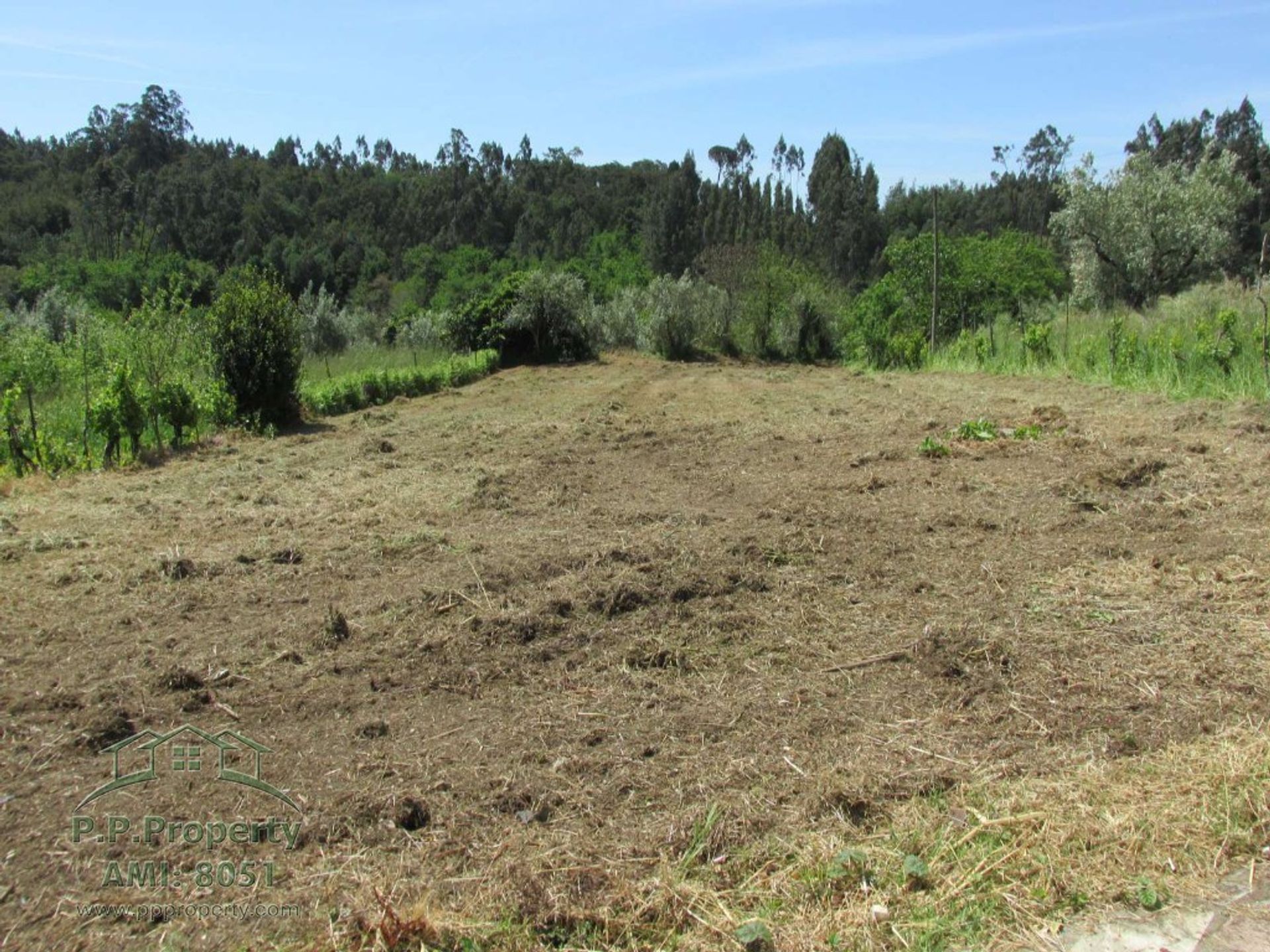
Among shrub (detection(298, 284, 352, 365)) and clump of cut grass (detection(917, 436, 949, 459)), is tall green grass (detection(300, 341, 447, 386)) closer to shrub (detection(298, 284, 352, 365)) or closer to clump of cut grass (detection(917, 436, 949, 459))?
shrub (detection(298, 284, 352, 365))

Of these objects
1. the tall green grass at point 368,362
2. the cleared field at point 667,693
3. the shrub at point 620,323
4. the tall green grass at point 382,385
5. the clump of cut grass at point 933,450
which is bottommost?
the cleared field at point 667,693

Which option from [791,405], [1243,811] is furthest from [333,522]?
[791,405]

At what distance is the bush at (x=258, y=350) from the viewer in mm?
11867

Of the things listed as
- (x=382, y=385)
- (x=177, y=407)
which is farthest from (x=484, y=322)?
(x=177, y=407)

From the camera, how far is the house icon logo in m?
3.09

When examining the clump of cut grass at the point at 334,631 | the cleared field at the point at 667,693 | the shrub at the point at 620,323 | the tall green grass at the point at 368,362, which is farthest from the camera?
the shrub at the point at 620,323

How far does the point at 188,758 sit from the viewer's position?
3.28 meters

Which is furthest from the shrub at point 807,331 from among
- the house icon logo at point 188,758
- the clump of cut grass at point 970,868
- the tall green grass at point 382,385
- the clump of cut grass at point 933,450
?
the house icon logo at point 188,758

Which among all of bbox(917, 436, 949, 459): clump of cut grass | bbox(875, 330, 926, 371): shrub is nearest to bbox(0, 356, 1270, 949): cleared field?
bbox(917, 436, 949, 459): clump of cut grass

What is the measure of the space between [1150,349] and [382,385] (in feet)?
39.5

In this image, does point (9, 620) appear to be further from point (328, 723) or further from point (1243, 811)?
point (1243, 811)

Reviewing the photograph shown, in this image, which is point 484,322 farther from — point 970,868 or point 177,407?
point 970,868

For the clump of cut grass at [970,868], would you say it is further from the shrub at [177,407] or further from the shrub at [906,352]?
the shrub at [906,352]

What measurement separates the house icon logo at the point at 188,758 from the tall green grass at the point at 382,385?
10.7 m
